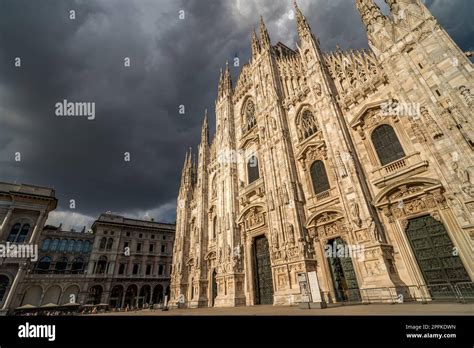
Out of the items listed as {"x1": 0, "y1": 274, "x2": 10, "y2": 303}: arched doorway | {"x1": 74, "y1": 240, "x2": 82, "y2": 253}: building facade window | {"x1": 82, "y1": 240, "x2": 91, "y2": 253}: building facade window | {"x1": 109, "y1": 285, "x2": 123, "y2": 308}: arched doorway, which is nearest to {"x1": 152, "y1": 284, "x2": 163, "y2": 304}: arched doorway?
{"x1": 109, "y1": 285, "x2": 123, "y2": 308}: arched doorway

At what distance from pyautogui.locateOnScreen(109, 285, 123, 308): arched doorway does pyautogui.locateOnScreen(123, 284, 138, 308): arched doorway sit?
1068 millimetres

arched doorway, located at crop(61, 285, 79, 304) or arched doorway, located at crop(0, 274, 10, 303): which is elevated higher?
arched doorway, located at crop(0, 274, 10, 303)

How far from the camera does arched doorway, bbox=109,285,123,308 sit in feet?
124

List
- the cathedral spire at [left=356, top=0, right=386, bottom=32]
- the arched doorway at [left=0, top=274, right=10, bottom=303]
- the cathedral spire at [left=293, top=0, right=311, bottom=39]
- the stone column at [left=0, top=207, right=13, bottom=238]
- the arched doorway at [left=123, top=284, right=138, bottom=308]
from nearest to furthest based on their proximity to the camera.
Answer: the cathedral spire at [left=356, top=0, right=386, bottom=32]
the cathedral spire at [left=293, top=0, right=311, bottom=39]
the arched doorway at [left=0, top=274, right=10, bottom=303]
the stone column at [left=0, top=207, right=13, bottom=238]
the arched doorway at [left=123, top=284, right=138, bottom=308]

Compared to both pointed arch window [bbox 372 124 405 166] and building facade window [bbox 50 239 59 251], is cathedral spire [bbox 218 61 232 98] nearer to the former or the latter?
pointed arch window [bbox 372 124 405 166]

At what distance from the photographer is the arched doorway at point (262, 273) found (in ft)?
51.7

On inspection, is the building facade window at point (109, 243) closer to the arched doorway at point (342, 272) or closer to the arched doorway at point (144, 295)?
the arched doorway at point (144, 295)

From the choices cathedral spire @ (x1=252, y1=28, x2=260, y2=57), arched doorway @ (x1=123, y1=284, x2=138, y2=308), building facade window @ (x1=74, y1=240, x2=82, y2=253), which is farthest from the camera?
arched doorway @ (x1=123, y1=284, x2=138, y2=308)

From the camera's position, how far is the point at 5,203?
30188 mm

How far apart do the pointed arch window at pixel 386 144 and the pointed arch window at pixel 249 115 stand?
41.1ft
